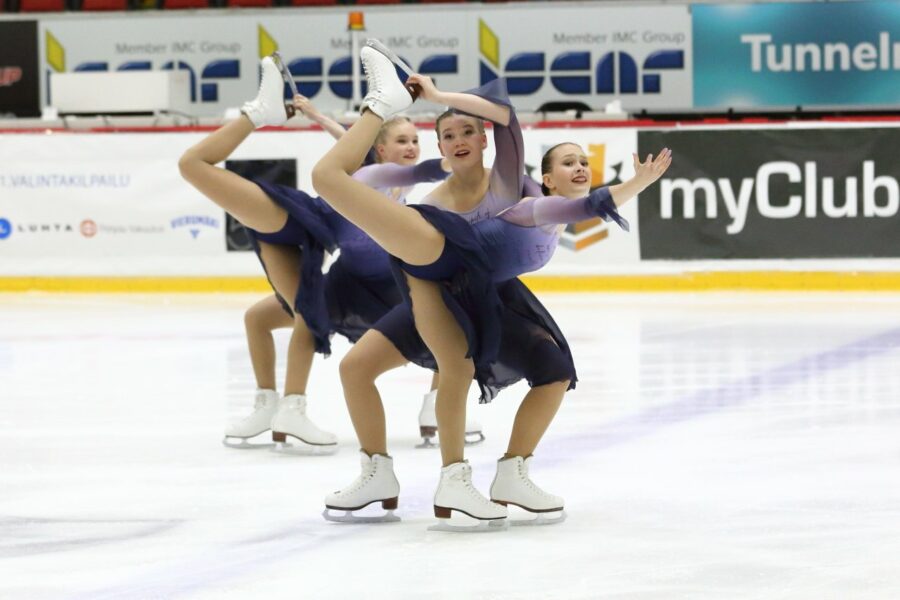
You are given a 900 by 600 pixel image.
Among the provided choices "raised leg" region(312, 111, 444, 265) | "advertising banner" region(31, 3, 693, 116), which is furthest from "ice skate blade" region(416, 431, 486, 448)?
"advertising banner" region(31, 3, 693, 116)

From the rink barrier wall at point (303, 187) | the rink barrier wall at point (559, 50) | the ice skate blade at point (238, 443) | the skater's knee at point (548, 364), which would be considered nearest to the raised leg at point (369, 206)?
the skater's knee at point (548, 364)

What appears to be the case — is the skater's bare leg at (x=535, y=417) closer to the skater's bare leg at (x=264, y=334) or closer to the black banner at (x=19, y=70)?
the skater's bare leg at (x=264, y=334)

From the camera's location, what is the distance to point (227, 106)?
1445cm

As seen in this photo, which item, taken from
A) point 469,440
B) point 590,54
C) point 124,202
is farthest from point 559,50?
point 469,440

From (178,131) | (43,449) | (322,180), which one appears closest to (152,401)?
(43,449)

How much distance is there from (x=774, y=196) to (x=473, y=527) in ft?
23.4

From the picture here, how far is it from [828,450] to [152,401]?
2.60 metres

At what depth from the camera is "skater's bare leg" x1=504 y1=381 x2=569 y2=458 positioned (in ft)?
11.6

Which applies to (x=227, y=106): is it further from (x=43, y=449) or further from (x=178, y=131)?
(x=43, y=449)

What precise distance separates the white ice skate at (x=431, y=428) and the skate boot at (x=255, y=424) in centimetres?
49

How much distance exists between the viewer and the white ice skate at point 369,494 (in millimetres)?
3494

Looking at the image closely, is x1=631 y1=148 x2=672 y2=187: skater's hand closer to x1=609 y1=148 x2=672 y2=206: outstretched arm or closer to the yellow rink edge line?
x1=609 y1=148 x2=672 y2=206: outstretched arm

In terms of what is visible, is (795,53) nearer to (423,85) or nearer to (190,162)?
(190,162)

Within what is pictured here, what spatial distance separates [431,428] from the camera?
4672 mm
